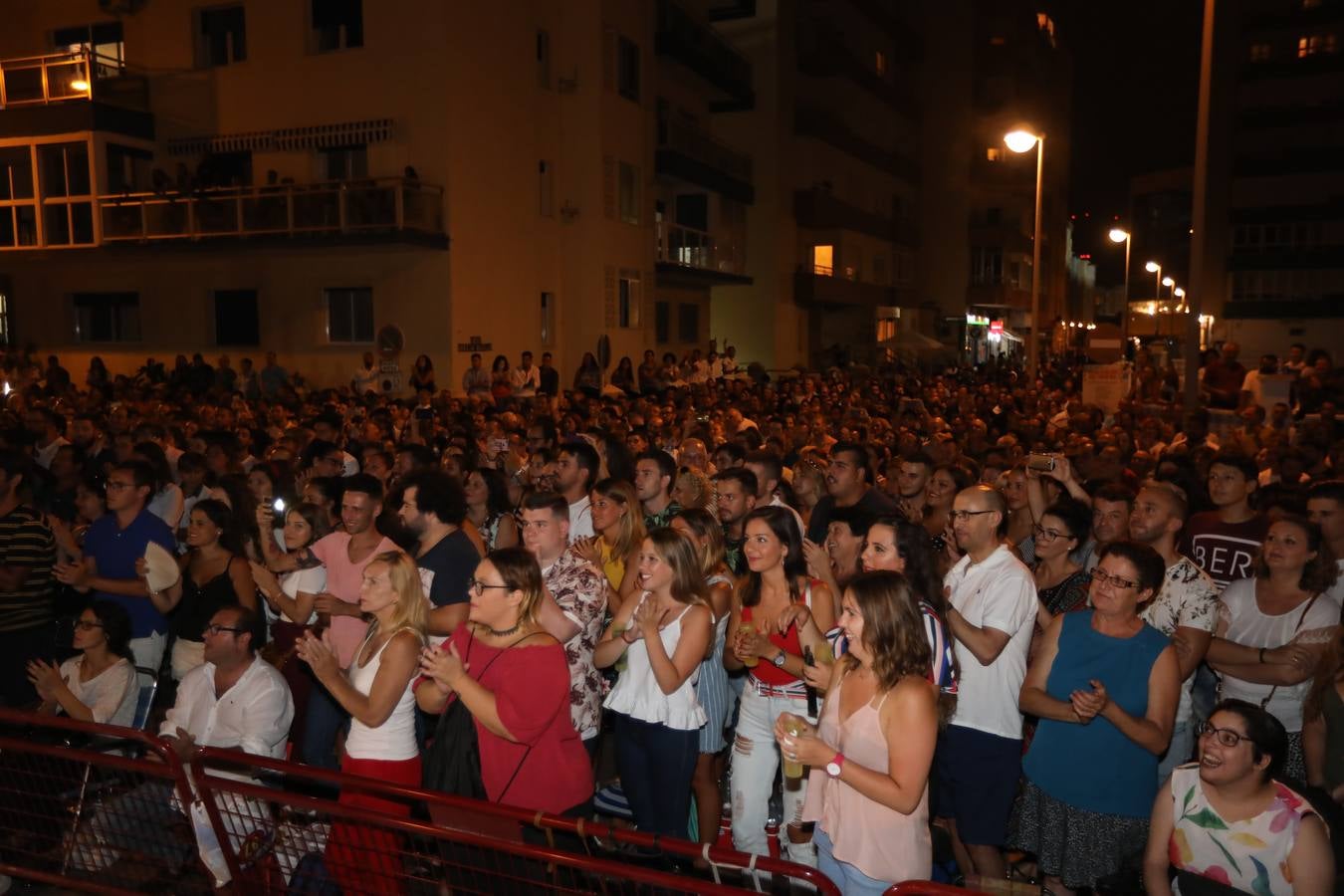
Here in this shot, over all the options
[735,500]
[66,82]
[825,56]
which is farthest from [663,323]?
[735,500]

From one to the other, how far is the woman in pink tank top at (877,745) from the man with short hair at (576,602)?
1586 millimetres

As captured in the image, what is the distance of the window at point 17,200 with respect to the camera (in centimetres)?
2188

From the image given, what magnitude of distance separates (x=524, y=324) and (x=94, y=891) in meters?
19.1

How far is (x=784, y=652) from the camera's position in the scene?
452 centimetres

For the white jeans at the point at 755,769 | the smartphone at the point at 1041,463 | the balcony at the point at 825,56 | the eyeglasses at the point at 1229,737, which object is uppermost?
the balcony at the point at 825,56

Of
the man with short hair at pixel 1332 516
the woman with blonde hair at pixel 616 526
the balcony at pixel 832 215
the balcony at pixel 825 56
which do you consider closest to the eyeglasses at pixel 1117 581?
the man with short hair at pixel 1332 516

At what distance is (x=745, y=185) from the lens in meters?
30.8

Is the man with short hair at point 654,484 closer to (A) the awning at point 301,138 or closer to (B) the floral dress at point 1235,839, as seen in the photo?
(B) the floral dress at point 1235,839

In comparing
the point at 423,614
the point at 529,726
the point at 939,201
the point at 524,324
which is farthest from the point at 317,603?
the point at 939,201

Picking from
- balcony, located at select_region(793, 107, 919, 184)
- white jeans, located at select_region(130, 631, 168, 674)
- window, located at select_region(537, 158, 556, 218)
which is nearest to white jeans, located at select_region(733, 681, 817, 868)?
white jeans, located at select_region(130, 631, 168, 674)

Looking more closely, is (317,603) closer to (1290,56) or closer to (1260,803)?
(1260,803)

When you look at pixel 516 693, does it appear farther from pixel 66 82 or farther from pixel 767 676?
pixel 66 82

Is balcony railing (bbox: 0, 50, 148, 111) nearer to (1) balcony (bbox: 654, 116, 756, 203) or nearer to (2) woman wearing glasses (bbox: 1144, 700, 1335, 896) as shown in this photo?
(1) balcony (bbox: 654, 116, 756, 203)

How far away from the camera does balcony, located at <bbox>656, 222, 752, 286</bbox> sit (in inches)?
1075
